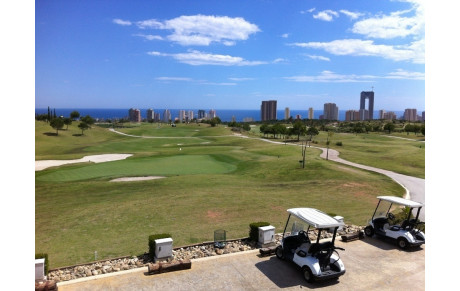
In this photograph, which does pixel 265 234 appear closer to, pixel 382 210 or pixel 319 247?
pixel 319 247

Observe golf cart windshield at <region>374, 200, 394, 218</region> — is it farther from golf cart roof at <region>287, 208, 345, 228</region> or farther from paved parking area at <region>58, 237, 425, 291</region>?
golf cart roof at <region>287, 208, 345, 228</region>

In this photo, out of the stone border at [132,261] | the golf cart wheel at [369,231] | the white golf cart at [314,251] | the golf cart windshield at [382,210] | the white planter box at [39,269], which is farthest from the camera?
the golf cart windshield at [382,210]

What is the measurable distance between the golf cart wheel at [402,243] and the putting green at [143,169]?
1099 inches

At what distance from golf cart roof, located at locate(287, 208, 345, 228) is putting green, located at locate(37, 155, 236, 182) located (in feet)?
91.7

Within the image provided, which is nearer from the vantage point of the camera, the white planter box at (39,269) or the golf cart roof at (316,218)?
the white planter box at (39,269)

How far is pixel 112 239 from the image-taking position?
55.2 ft

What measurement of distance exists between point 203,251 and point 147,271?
9.25 feet

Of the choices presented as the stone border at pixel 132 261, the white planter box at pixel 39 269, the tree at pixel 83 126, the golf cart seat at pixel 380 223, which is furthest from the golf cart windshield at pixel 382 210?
the tree at pixel 83 126

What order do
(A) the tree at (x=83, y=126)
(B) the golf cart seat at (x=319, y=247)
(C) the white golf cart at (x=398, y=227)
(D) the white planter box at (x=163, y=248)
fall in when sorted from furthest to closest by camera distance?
1. (A) the tree at (x=83, y=126)
2. (C) the white golf cart at (x=398, y=227)
3. (D) the white planter box at (x=163, y=248)
4. (B) the golf cart seat at (x=319, y=247)

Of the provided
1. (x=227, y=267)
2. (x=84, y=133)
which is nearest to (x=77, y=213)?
(x=227, y=267)

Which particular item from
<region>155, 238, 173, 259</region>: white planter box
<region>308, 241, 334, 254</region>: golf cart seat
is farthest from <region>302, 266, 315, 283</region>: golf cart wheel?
<region>155, 238, 173, 259</region>: white planter box

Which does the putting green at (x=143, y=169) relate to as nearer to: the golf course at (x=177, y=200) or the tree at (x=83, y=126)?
the golf course at (x=177, y=200)

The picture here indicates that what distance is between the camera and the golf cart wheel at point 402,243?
45.6 feet
